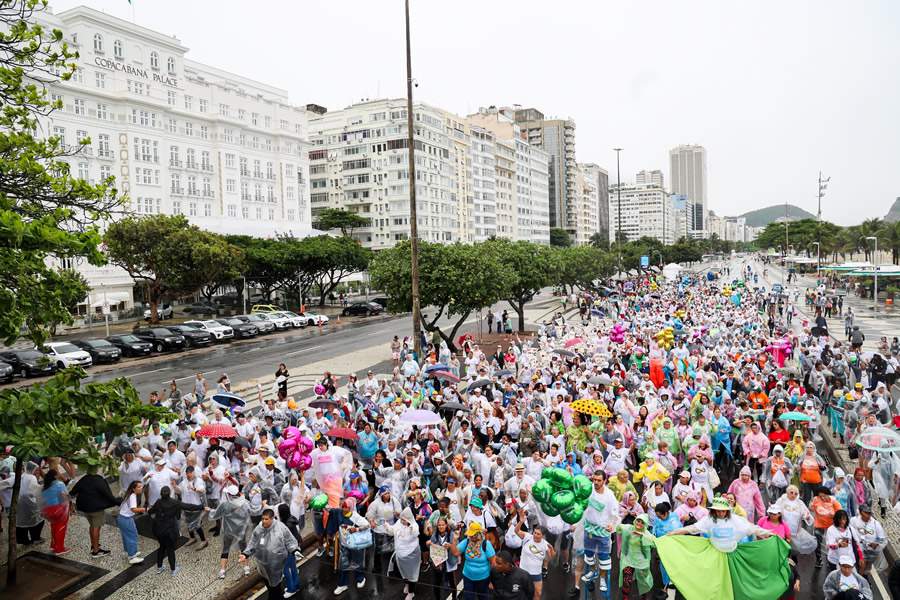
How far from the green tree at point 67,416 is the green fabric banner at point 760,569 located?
728 cm

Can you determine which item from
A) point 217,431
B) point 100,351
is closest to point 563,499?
point 217,431

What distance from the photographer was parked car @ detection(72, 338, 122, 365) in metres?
30.1

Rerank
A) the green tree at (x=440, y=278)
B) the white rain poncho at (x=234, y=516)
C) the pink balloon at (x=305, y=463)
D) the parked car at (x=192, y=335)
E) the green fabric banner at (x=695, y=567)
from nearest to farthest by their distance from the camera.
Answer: the green fabric banner at (x=695, y=567) < the white rain poncho at (x=234, y=516) < the pink balloon at (x=305, y=463) < the green tree at (x=440, y=278) < the parked car at (x=192, y=335)

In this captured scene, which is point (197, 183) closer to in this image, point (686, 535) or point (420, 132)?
point (420, 132)

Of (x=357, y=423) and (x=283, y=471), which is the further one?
(x=357, y=423)

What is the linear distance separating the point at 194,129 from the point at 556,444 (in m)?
68.8

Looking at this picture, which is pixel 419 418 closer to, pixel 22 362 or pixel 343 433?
pixel 343 433

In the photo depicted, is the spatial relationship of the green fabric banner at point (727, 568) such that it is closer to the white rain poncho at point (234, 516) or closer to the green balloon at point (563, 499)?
the green balloon at point (563, 499)

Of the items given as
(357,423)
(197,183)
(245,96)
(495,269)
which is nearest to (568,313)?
(495,269)

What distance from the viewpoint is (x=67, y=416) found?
24.5ft

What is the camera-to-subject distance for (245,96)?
76438 mm

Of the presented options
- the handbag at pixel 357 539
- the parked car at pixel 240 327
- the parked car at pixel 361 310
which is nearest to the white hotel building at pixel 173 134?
the parked car at pixel 240 327

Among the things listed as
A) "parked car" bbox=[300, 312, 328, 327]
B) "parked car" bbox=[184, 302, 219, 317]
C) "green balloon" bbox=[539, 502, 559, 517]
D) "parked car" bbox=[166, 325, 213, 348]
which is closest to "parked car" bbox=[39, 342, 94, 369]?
"parked car" bbox=[166, 325, 213, 348]

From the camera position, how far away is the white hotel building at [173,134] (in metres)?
56.0
